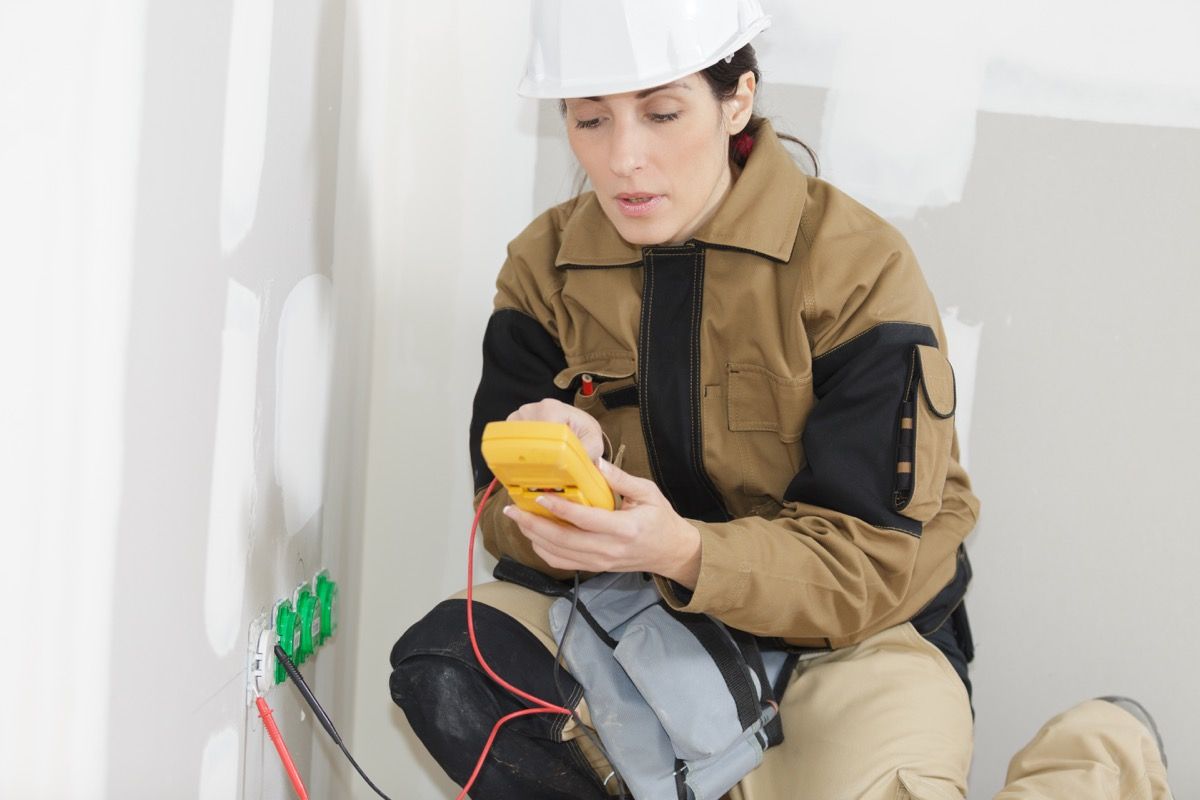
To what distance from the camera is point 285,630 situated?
1.18 m

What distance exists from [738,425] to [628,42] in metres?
0.41

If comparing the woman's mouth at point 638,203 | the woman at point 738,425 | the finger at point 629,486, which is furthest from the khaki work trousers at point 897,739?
the woman's mouth at point 638,203

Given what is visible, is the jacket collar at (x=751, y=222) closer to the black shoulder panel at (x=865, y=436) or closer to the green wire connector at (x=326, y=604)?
the black shoulder panel at (x=865, y=436)

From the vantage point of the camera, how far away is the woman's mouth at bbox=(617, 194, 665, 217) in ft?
3.88

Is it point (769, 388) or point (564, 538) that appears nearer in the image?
point (564, 538)

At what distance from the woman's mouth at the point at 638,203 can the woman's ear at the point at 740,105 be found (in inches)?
4.9

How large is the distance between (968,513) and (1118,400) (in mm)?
417

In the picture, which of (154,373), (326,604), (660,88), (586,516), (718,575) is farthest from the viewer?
(326,604)

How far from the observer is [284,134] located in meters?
1.12

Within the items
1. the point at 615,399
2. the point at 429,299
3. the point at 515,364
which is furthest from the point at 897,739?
the point at 429,299

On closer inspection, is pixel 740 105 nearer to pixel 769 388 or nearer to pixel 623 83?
pixel 623 83

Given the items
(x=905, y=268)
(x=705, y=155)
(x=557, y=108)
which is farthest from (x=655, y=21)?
(x=557, y=108)

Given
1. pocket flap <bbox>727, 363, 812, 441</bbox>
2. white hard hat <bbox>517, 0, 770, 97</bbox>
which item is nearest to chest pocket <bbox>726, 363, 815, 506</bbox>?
pocket flap <bbox>727, 363, 812, 441</bbox>

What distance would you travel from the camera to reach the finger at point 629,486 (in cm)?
95
